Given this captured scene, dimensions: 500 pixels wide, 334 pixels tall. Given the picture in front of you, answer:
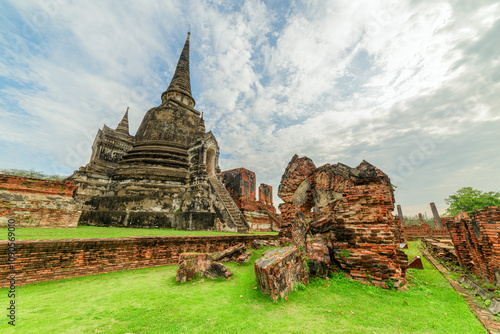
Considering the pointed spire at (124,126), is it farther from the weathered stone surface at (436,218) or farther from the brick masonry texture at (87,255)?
the weathered stone surface at (436,218)

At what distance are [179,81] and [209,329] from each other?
19030 millimetres

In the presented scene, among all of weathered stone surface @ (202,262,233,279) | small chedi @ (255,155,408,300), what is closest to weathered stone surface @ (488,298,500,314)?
small chedi @ (255,155,408,300)

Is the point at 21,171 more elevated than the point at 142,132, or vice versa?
the point at 21,171

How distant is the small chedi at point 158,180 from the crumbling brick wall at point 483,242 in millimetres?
8048

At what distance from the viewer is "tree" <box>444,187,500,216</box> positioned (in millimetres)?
26188

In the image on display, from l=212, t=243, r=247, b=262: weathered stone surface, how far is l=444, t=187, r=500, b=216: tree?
34.2 m

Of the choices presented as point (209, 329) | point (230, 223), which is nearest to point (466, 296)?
point (209, 329)

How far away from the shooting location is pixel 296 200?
23.8ft

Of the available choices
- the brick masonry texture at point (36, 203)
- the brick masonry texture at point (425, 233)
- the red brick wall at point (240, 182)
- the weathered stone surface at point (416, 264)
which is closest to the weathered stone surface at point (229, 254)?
the weathered stone surface at point (416, 264)

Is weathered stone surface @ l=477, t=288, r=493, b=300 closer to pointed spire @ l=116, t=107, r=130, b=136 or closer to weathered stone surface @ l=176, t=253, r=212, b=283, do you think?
weathered stone surface @ l=176, t=253, r=212, b=283

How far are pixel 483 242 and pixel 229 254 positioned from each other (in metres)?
5.52

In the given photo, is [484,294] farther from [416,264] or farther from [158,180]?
[158,180]

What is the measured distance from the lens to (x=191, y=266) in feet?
12.9

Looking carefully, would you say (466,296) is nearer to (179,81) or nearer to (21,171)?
(179,81)
